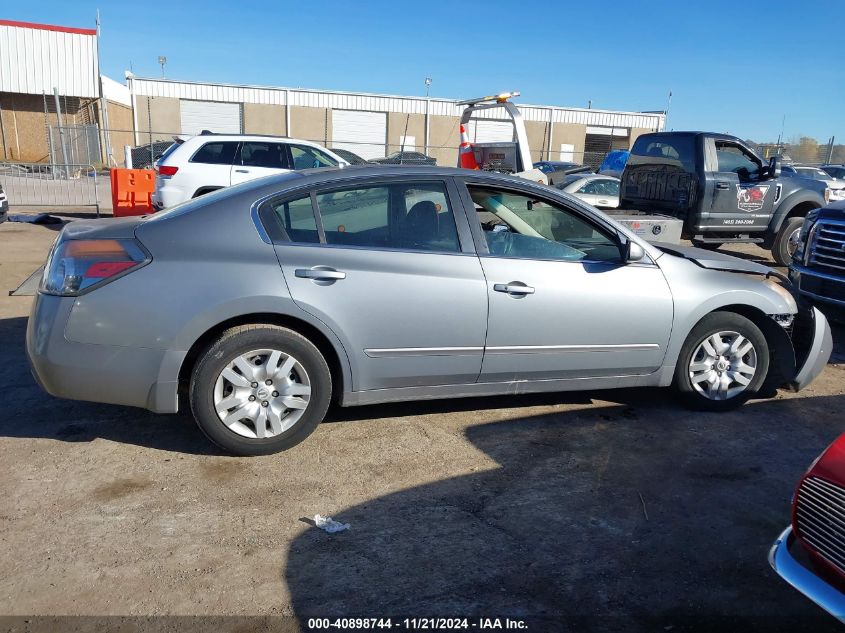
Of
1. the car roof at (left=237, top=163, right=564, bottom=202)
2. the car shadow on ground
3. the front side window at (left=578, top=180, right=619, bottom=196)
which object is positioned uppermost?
the car roof at (left=237, top=163, right=564, bottom=202)

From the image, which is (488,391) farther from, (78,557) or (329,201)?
(78,557)

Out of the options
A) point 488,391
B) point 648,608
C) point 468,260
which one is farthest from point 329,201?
point 648,608

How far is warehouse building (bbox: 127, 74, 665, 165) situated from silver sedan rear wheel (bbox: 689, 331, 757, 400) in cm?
3215

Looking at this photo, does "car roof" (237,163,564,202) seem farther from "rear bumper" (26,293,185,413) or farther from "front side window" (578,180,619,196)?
"front side window" (578,180,619,196)

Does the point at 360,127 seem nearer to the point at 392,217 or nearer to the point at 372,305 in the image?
the point at 392,217

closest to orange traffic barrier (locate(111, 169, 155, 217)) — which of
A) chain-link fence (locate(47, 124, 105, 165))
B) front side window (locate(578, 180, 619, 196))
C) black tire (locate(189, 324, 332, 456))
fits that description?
front side window (locate(578, 180, 619, 196))

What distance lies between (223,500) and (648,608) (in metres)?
2.09

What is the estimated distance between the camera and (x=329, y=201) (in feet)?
13.4

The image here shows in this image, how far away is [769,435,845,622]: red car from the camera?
7.79 feet

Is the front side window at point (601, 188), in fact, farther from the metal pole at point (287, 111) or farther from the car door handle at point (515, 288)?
the metal pole at point (287, 111)

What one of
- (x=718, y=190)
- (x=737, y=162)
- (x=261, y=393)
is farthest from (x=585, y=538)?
(x=737, y=162)

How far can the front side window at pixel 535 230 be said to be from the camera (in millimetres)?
4445

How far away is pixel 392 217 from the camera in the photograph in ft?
13.9

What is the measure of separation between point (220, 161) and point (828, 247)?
9473 millimetres
